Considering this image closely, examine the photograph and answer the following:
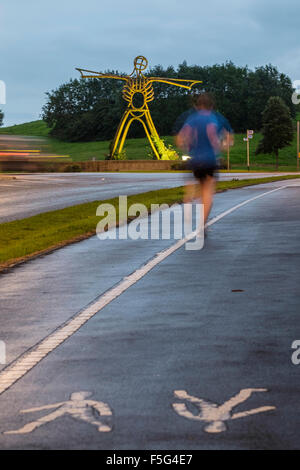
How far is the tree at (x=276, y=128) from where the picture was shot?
5015 inches

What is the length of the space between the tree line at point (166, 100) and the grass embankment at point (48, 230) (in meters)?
141

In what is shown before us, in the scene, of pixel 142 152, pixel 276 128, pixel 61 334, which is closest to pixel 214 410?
pixel 61 334

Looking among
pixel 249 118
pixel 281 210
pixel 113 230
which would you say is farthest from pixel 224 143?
pixel 249 118

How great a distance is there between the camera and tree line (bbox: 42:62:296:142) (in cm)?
16650

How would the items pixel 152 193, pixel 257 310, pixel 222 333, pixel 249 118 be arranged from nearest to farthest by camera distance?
pixel 222 333
pixel 257 310
pixel 152 193
pixel 249 118

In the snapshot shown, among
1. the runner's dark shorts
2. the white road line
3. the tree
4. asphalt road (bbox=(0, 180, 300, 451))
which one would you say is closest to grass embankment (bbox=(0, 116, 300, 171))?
the tree

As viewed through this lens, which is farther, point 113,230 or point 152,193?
point 152,193

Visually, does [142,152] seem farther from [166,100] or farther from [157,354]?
[157,354]

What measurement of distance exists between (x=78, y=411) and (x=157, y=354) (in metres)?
1.52

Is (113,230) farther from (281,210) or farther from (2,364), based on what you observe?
(2,364)

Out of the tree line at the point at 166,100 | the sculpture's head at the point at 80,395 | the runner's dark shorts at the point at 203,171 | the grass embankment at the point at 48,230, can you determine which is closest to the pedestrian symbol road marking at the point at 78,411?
the sculpture's head at the point at 80,395

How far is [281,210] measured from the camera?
2188 centimetres

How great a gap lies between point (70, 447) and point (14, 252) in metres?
9.42

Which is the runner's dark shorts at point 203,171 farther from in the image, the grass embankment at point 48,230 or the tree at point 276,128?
the tree at point 276,128
